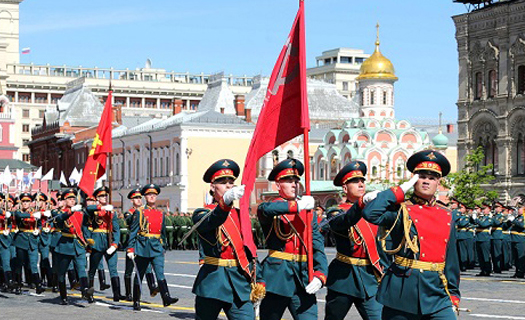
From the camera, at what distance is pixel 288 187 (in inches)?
389

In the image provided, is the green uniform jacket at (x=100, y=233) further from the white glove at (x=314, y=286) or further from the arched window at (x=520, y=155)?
the arched window at (x=520, y=155)

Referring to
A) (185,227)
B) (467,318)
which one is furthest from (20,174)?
(467,318)

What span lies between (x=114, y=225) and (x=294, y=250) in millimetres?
8776

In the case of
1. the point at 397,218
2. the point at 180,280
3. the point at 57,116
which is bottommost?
the point at 180,280

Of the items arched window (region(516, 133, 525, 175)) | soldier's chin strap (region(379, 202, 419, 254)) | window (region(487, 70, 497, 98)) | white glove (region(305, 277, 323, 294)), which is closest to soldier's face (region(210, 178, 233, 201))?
white glove (region(305, 277, 323, 294))

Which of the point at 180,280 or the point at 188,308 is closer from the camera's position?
the point at 188,308

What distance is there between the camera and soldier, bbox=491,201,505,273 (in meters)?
26.5

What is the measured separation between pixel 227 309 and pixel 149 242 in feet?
21.8

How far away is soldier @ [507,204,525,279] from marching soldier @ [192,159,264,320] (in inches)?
614

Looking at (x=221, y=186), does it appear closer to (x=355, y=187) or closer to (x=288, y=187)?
(x=288, y=187)

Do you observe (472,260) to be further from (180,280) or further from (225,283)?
(225,283)

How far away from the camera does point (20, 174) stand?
5519cm

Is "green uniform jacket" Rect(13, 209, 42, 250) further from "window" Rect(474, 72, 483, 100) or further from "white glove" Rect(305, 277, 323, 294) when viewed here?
"window" Rect(474, 72, 483, 100)

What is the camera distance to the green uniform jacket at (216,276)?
9797 millimetres
